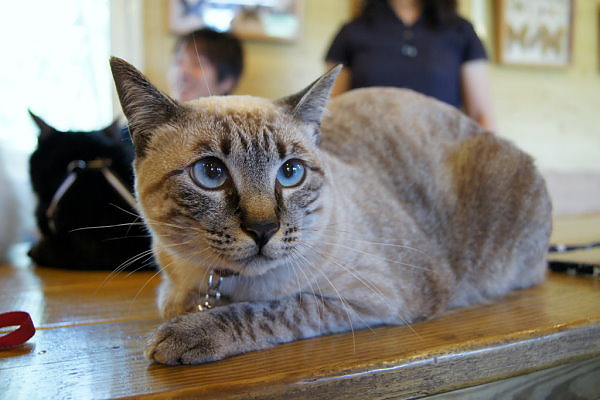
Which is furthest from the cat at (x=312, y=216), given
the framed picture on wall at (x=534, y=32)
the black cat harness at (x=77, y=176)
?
the framed picture on wall at (x=534, y=32)

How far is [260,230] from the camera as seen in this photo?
99 centimetres

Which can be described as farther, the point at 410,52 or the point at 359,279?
the point at 410,52

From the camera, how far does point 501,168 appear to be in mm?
1684

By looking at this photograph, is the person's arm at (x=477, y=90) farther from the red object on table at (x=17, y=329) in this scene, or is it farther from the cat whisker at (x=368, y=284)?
the red object on table at (x=17, y=329)

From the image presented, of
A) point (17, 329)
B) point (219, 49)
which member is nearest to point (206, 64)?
point (219, 49)

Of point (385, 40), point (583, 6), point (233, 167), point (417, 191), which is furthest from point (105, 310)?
point (583, 6)

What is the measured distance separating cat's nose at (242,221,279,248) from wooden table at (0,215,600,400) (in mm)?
237

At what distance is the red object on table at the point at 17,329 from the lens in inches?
41.7

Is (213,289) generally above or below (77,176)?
below

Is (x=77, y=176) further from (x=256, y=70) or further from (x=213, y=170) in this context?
(x=256, y=70)

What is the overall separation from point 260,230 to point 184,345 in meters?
0.27

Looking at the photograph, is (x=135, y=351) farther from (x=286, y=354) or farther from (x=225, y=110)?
(x=225, y=110)

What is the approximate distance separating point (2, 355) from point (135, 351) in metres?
0.27

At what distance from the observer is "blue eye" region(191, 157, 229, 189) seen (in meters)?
1.07
